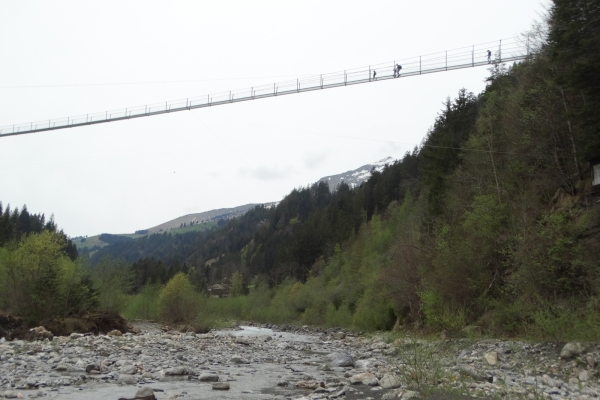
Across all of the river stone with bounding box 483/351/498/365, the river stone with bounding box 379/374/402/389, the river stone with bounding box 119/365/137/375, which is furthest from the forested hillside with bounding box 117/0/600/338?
the river stone with bounding box 119/365/137/375

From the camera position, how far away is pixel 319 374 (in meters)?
16.4

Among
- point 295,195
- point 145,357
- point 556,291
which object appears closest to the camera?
point 556,291

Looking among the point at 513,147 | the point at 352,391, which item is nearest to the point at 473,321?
the point at 513,147

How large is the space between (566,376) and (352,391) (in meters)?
5.15

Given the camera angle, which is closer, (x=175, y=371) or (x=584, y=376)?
(x=584, y=376)

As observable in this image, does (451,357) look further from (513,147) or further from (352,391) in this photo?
(513,147)

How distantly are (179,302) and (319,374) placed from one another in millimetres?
38718

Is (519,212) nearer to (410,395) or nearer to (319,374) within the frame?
(319,374)

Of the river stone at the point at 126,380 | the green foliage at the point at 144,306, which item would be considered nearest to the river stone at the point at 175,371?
the river stone at the point at 126,380

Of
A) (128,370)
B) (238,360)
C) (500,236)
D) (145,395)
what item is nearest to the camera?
(145,395)

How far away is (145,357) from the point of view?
19859mm

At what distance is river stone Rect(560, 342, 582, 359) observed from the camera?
12.5 m

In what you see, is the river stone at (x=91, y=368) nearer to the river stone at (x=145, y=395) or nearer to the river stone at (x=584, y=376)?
the river stone at (x=145, y=395)

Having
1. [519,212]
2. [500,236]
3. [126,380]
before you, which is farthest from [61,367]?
[519,212]
